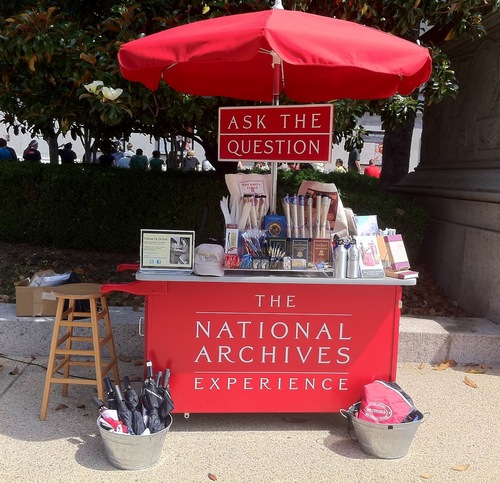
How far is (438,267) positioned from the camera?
6.86 m

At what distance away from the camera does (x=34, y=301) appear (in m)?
4.97

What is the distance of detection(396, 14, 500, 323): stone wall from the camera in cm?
569

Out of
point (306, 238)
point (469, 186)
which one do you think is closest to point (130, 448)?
point (306, 238)

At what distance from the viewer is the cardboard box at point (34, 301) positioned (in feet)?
16.2

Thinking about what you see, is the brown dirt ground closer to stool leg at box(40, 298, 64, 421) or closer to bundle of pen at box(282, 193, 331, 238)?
stool leg at box(40, 298, 64, 421)

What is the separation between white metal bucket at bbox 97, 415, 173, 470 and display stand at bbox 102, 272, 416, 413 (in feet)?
1.60

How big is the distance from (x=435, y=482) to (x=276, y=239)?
169cm

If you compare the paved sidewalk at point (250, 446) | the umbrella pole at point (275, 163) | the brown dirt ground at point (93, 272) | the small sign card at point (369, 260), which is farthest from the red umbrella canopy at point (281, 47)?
the brown dirt ground at point (93, 272)

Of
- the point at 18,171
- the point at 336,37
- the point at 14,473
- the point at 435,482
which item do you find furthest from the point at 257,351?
the point at 18,171

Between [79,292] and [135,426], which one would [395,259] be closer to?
[135,426]

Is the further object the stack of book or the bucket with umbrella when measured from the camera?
the stack of book

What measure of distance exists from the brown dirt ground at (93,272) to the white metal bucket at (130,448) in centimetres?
258

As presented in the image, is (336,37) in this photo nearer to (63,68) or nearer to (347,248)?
(347,248)

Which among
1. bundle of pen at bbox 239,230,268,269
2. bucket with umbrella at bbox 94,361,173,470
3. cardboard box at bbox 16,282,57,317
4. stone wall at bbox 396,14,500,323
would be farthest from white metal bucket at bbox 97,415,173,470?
stone wall at bbox 396,14,500,323
